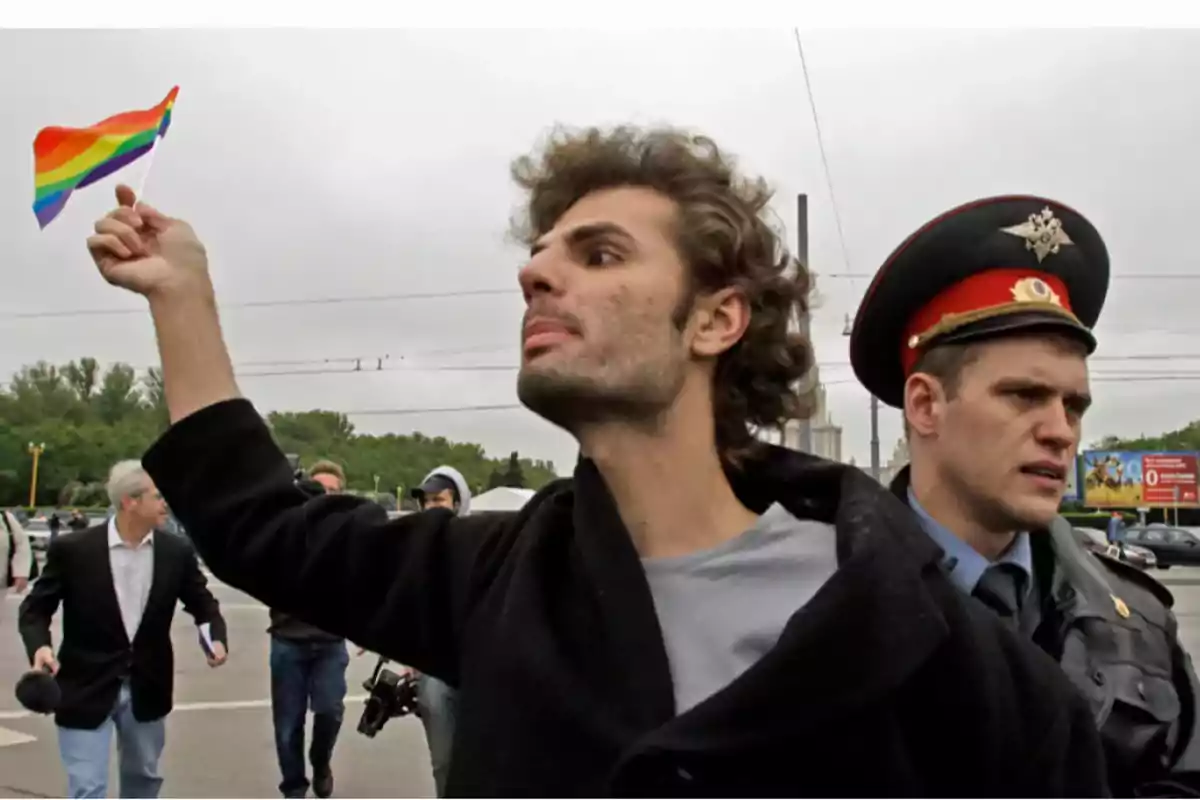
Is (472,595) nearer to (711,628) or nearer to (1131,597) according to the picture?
(711,628)

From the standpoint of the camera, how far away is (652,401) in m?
1.28

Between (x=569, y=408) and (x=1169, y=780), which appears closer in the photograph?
(x=569, y=408)

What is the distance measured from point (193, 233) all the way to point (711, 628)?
0.81 meters

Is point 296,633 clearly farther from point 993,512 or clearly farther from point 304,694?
point 993,512

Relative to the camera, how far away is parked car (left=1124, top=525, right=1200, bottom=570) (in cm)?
2016

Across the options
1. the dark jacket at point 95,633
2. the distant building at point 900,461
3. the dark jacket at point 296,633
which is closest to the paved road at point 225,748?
the dark jacket at point 296,633

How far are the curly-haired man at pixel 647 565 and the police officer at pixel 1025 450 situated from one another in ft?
0.76

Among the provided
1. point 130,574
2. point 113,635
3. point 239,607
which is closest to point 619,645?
point 113,635

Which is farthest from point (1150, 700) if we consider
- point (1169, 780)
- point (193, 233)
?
point (193, 233)

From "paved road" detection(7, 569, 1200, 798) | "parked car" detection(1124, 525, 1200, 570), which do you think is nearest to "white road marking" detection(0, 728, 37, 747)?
"paved road" detection(7, 569, 1200, 798)

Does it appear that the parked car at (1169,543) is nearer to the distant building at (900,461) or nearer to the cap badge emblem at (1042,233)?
the distant building at (900,461)

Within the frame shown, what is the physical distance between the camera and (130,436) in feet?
8.00

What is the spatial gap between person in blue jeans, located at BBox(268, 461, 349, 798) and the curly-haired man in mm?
3429

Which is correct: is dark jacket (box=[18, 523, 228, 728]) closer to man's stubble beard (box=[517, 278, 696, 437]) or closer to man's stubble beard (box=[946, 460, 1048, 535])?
man's stubble beard (box=[517, 278, 696, 437])
